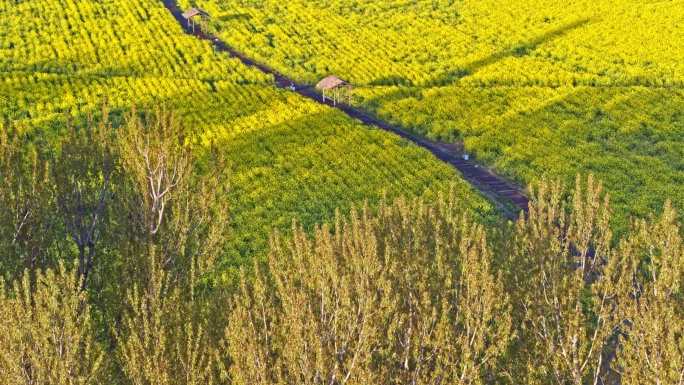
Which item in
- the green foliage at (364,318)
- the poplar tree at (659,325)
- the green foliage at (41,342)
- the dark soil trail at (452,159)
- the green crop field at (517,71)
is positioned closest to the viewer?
the green foliage at (41,342)

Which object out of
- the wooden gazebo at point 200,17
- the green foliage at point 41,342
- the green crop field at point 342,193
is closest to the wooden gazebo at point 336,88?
the green crop field at point 342,193

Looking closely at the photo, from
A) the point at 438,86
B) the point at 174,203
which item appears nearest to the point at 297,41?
the point at 438,86

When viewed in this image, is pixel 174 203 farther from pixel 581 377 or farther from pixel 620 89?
pixel 620 89

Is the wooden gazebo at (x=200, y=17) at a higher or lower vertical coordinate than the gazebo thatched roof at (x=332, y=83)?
higher

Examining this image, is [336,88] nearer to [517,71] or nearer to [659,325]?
[517,71]

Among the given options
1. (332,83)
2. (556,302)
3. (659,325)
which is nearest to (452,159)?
(332,83)

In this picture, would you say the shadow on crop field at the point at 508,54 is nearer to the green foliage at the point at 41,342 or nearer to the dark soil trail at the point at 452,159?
the dark soil trail at the point at 452,159
